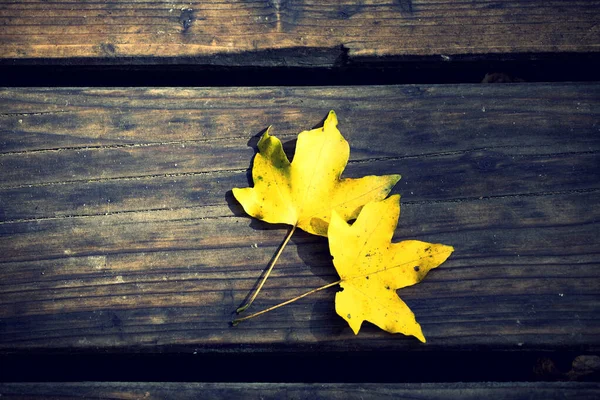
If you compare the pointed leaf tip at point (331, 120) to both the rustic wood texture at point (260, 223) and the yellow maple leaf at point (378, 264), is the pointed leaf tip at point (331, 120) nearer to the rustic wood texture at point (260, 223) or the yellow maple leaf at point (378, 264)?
the rustic wood texture at point (260, 223)

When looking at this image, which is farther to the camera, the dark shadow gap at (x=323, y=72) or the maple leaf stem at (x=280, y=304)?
the dark shadow gap at (x=323, y=72)

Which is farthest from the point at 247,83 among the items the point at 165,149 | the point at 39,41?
the point at 39,41

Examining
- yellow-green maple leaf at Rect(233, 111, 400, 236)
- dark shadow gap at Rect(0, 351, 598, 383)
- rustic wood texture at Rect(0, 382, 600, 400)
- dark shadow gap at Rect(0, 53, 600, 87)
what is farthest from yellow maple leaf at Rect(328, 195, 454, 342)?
dark shadow gap at Rect(0, 53, 600, 87)

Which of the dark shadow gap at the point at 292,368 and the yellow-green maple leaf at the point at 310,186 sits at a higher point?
the yellow-green maple leaf at the point at 310,186

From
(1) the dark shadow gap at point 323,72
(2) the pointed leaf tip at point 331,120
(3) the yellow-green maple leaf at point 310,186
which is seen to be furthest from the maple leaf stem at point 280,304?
(1) the dark shadow gap at point 323,72

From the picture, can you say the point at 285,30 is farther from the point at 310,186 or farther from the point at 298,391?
the point at 298,391

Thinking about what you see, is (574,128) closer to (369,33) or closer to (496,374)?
(369,33)

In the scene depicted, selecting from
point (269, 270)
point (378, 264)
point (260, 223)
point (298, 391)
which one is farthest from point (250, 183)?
point (298, 391)
